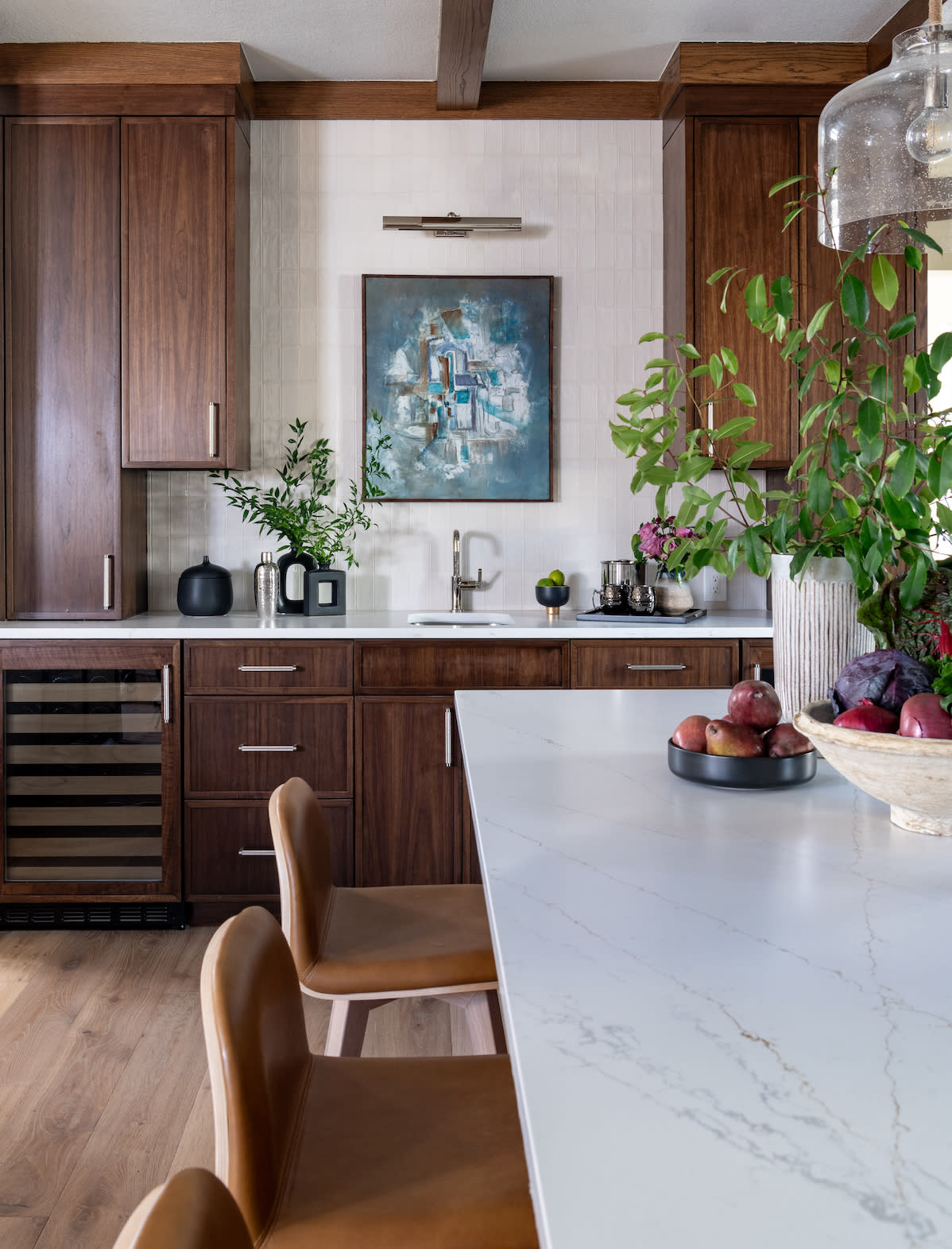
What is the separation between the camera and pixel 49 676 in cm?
321

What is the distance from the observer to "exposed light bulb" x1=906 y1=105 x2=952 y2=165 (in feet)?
4.44

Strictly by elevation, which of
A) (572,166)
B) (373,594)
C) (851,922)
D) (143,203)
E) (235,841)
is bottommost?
(235,841)

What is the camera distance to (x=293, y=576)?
3.64m

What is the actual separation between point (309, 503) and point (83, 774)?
116cm

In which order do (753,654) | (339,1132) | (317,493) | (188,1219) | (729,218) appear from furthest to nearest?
(317,493) < (729,218) < (753,654) < (339,1132) < (188,1219)

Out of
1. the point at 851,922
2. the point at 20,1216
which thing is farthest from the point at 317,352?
the point at 851,922

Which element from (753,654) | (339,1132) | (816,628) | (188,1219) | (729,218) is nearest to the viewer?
(188,1219)

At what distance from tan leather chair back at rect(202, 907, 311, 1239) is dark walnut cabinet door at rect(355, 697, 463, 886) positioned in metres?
A: 2.05

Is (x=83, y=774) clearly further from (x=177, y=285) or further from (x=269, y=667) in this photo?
(x=177, y=285)

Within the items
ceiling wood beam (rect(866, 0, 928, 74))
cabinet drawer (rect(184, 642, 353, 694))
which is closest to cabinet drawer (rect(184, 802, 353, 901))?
cabinet drawer (rect(184, 642, 353, 694))

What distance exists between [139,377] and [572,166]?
5.51 feet

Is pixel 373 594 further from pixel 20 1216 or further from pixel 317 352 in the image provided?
pixel 20 1216

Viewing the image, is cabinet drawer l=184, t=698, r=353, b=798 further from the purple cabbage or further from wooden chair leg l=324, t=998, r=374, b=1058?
the purple cabbage

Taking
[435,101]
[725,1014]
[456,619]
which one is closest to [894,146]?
[725,1014]
